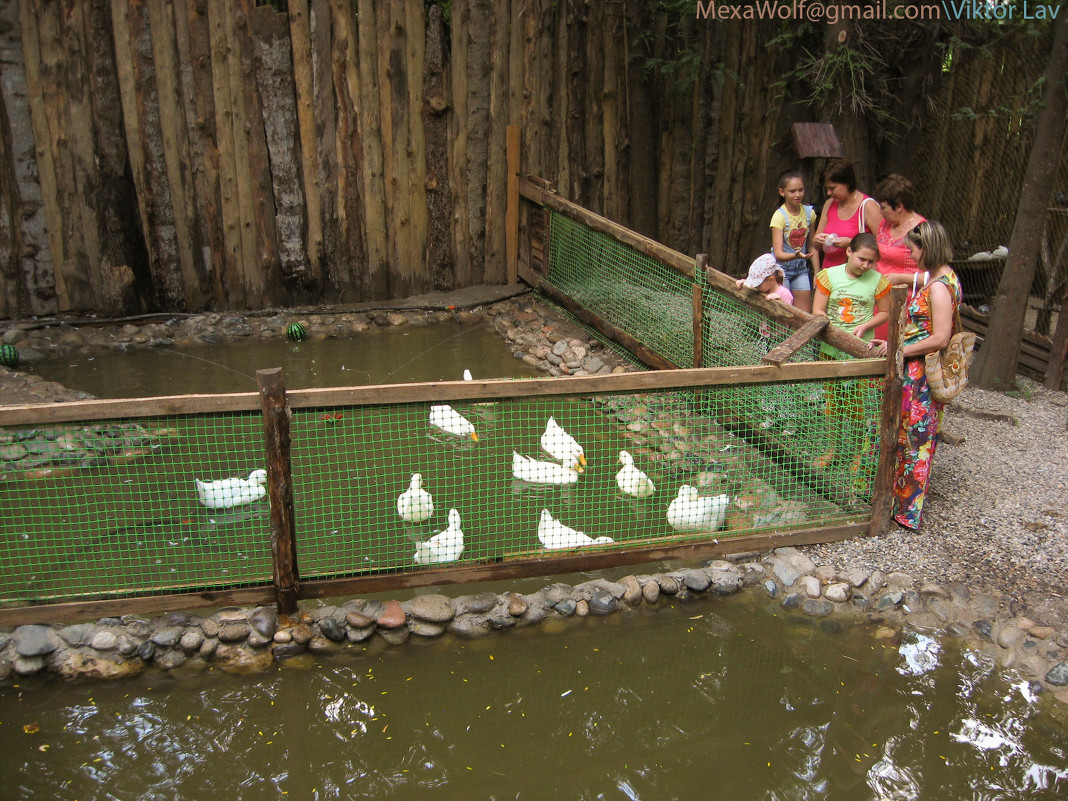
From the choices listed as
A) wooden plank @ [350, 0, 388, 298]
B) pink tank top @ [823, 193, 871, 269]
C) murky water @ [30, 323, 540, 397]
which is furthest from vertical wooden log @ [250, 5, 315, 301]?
pink tank top @ [823, 193, 871, 269]

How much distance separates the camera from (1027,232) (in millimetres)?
6199

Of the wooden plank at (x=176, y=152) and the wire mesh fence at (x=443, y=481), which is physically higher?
the wooden plank at (x=176, y=152)

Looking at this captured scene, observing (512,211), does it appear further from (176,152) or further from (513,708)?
(513,708)

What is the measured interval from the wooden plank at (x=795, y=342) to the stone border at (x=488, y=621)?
101 centimetres

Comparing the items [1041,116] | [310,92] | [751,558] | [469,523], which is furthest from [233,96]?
[1041,116]

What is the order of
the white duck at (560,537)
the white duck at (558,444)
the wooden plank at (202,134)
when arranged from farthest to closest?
1. the wooden plank at (202,134)
2. the white duck at (558,444)
3. the white duck at (560,537)

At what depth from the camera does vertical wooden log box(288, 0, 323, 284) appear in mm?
7055

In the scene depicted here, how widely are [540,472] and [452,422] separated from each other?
713 millimetres

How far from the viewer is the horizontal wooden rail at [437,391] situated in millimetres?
3641

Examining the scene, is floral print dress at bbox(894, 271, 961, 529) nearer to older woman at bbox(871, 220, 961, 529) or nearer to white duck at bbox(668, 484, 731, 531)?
older woman at bbox(871, 220, 961, 529)

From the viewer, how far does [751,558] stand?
14.9 feet

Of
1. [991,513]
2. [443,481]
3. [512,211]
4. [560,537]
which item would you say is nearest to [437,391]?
[560,537]

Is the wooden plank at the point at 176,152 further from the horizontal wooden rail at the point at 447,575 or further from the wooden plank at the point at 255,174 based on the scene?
the horizontal wooden rail at the point at 447,575

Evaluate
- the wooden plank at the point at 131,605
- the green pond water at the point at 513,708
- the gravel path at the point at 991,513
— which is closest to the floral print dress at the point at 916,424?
the gravel path at the point at 991,513
